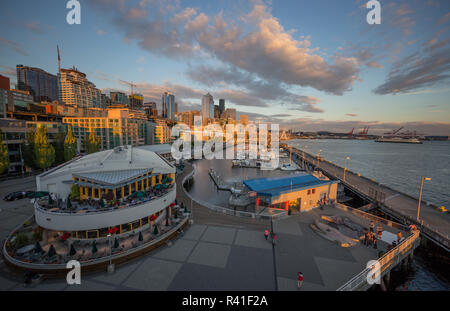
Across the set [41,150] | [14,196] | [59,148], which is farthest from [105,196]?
[59,148]

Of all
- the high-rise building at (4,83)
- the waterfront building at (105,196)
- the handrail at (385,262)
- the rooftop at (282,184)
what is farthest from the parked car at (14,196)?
the high-rise building at (4,83)

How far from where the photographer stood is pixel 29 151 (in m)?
46.7

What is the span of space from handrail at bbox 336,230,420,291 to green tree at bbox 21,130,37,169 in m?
66.0

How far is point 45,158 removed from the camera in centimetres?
4522

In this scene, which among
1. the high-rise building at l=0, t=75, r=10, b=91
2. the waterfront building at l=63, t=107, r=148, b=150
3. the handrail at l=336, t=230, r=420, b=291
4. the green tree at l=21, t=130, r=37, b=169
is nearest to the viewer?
the handrail at l=336, t=230, r=420, b=291

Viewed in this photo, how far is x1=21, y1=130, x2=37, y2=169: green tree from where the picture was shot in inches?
1832

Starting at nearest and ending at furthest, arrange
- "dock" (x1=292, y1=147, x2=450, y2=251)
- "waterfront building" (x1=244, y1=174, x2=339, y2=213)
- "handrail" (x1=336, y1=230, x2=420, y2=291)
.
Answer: "handrail" (x1=336, y1=230, x2=420, y2=291) → "dock" (x1=292, y1=147, x2=450, y2=251) → "waterfront building" (x1=244, y1=174, x2=339, y2=213)

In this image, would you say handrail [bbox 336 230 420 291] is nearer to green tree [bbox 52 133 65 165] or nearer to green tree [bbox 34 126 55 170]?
green tree [bbox 34 126 55 170]

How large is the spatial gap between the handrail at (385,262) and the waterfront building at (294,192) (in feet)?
36.8

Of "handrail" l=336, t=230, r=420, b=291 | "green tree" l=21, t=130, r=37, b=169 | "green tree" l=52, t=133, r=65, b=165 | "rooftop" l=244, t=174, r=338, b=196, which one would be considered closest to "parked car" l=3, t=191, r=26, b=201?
"green tree" l=21, t=130, r=37, b=169

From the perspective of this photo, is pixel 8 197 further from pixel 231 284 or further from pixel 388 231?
pixel 388 231

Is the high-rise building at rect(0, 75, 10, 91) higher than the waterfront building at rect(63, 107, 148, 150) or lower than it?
higher
